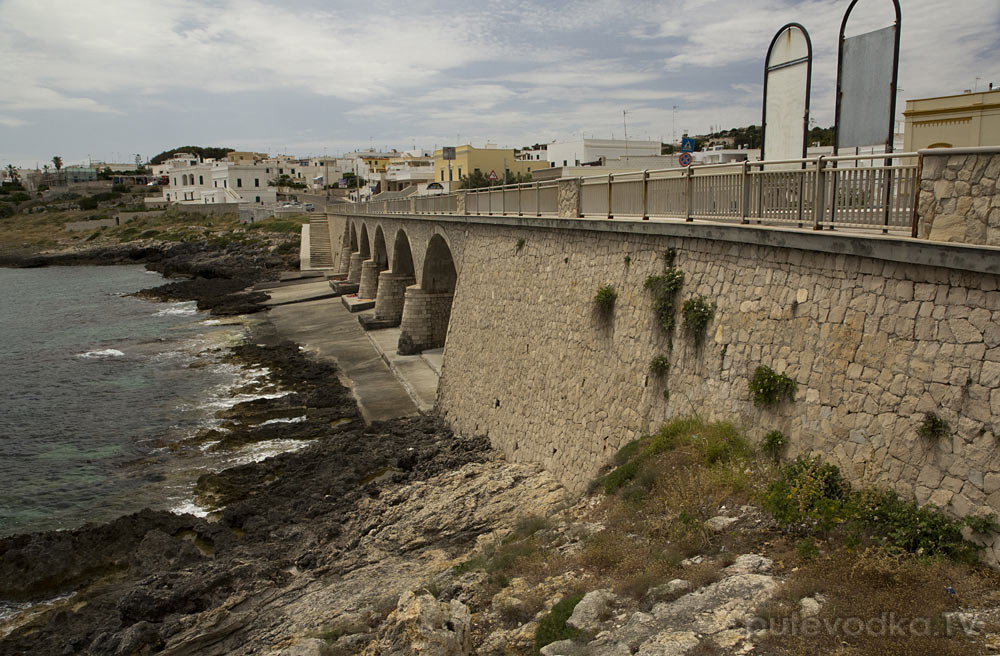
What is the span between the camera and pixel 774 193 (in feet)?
26.2

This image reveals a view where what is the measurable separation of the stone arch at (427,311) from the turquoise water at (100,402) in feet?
22.5

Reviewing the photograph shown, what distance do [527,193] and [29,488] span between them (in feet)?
46.6

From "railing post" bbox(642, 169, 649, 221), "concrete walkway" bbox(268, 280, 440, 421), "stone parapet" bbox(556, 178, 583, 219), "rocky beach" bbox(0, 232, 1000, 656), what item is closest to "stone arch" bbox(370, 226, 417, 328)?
"concrete walkway" bbox(268, 280, 440, 421)

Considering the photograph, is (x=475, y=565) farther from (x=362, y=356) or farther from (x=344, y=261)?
(x=344, y=261)

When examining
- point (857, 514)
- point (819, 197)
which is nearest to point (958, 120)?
point (819, 197)

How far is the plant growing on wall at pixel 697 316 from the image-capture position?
351 inches

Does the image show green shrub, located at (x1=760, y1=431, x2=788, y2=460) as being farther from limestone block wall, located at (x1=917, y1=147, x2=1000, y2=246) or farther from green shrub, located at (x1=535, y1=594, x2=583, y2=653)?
green shrub, located at (x1=535, y1=594, x2=583, y2=653)

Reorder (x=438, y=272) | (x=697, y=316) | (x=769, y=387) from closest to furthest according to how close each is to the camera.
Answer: (x=769, y=387), (x=697, y=316), (x=438, y=272)

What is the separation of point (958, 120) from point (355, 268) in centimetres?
3912

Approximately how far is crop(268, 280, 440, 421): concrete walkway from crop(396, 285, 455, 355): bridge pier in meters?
0.86

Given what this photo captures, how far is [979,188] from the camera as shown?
5516 millimetres

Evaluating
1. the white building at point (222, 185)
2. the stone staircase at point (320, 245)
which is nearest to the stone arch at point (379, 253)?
the stone staircase at point (320, 245)

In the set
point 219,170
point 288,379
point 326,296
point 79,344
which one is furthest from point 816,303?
point 219,170

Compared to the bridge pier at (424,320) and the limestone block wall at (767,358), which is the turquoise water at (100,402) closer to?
the bridge pier at (424,320)
